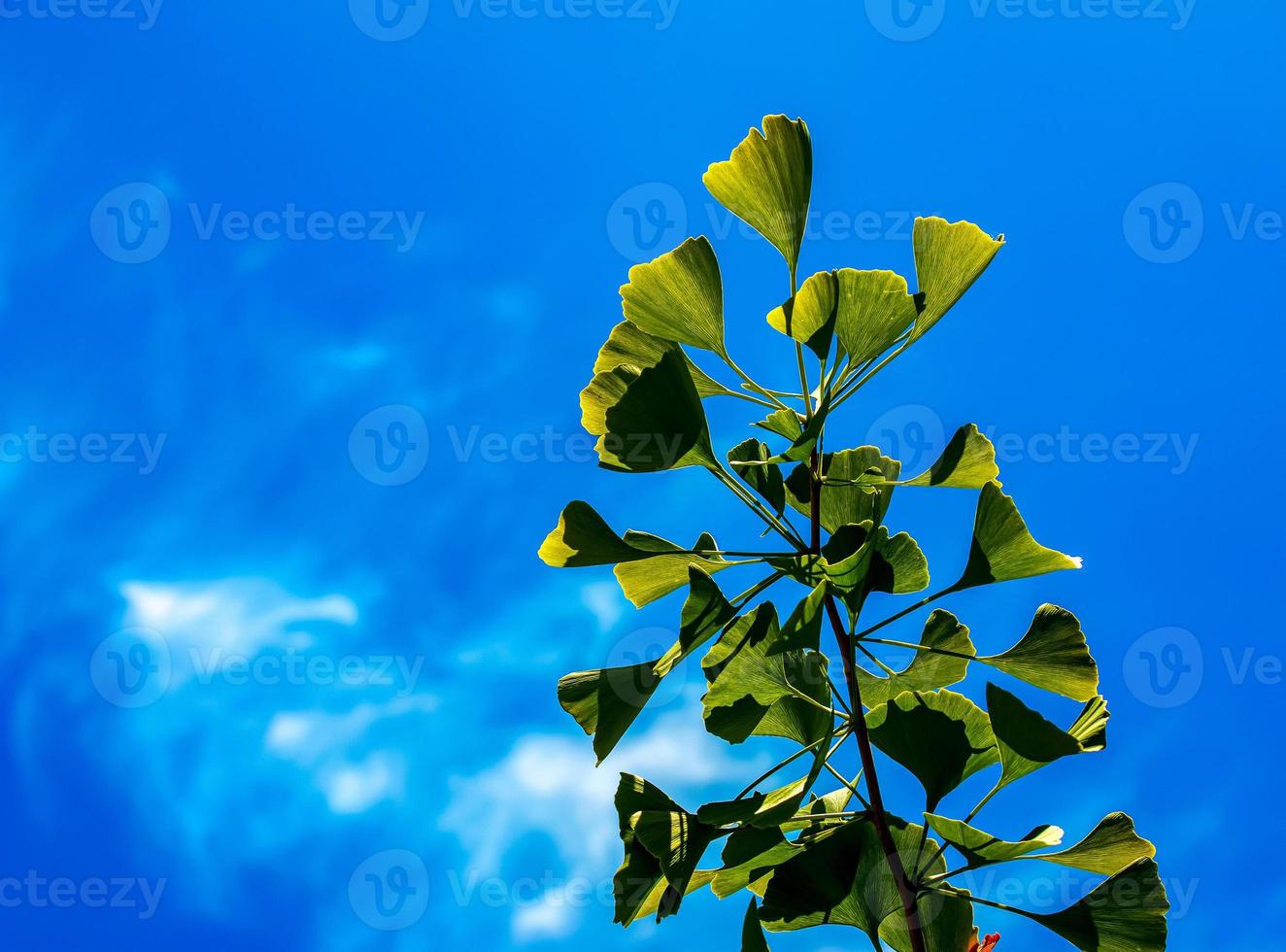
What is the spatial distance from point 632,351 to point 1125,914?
162 cm

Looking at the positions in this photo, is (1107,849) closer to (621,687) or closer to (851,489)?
(851,489)

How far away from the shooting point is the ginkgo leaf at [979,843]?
2.02 meters

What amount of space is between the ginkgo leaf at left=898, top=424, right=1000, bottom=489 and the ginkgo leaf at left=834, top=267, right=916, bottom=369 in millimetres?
264

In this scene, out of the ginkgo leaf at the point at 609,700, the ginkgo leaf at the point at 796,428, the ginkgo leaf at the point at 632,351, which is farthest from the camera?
the ginkgo leaf at the point at 632,351

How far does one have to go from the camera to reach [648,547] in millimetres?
2328

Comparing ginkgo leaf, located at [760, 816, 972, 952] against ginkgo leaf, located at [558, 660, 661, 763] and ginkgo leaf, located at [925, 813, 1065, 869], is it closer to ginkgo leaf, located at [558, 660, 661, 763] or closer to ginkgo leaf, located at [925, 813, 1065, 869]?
ginkgo leaf, located at [925, 813, 1065, 869]

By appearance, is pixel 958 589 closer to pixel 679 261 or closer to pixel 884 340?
pixel 884 340

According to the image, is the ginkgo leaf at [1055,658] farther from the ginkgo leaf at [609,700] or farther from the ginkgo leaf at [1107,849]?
the ginkgo leaf at [609,700]

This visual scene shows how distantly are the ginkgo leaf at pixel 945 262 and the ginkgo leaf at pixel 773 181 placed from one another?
0.28m

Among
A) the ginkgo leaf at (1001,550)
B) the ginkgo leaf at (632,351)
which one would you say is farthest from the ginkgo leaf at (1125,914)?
the ginkgo leaf at (632,351)

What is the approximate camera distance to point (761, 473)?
2.32 meters

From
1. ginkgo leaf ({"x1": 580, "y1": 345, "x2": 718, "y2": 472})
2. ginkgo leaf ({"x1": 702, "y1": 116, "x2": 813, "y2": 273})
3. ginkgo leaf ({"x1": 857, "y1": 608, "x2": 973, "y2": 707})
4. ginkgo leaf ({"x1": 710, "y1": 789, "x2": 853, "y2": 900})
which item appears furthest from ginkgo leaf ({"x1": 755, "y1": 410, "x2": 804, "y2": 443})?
ginkgo leaf ({"x1": 710, "y1": 789, "x2": 853, "y2": 900})

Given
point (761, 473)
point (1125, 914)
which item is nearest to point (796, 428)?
point (761, 473)

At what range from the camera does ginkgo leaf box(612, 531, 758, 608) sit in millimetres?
2318
